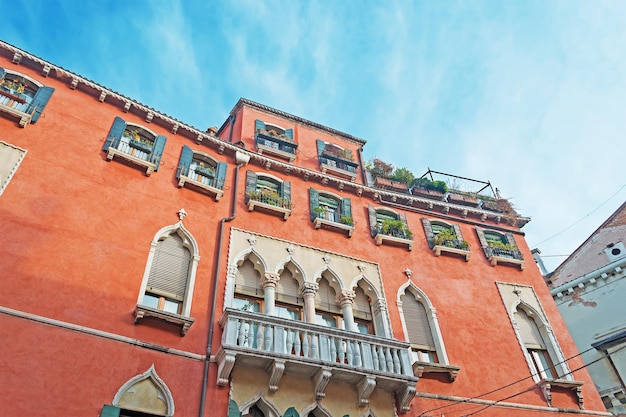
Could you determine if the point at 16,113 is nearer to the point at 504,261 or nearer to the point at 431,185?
the point at 431,185

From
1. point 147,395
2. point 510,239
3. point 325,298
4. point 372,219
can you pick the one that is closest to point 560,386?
point 510,239

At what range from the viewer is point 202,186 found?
44.9 feet

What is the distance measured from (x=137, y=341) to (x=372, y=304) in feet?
21.5

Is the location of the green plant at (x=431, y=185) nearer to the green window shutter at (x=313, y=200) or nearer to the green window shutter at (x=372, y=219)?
the green window shutter at (x=372, y=219)

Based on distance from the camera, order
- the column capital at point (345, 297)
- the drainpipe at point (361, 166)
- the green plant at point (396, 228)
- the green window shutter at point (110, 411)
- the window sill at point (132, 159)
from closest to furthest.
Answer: the green window shutter at point (110, 411) → the window sill at point (132, 159) → the column capital at point (345, 297) → the green plant at point (396, 228) → the drainpipe at point (361, 166)

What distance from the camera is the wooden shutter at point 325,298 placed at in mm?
13344

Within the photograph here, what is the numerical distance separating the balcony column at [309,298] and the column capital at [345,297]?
704 millimetres

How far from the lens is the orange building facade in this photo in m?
9.75

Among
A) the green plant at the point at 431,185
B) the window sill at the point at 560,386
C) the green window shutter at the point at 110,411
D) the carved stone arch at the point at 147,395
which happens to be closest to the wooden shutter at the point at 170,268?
the carved stone arch at the point at 147,395

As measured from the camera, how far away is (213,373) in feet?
34.3

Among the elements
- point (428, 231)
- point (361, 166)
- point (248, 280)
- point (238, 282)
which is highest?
point (361, 166)

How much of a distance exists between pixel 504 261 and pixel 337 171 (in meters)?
6.43

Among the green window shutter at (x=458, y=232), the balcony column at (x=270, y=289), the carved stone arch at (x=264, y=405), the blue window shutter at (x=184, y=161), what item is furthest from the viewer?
the green window shutter at (x=458, y=232)

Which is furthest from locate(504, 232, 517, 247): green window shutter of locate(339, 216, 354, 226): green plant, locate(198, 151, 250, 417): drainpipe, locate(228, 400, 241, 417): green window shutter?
locate(228, 400, 241, 417): green window shutter
